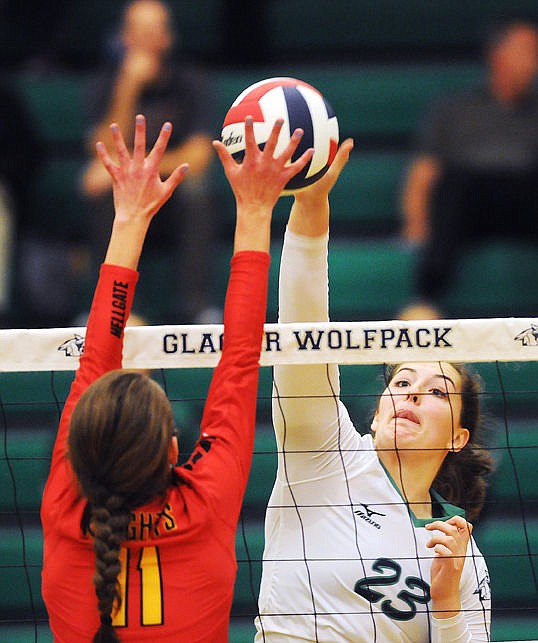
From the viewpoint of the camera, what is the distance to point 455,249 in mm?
6176

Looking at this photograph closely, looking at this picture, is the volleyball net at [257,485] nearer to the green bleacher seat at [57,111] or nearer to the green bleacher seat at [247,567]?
the green bleacher seat at [247,567]

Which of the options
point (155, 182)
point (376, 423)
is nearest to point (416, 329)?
point (376, 423)

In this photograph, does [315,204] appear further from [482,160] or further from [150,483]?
[482,160]

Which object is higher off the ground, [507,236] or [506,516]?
[507,236]

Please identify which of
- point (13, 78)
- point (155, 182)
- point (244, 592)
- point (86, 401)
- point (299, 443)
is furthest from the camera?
point (13, 78)

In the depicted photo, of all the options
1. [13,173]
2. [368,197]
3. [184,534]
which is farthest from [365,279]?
[184,534]

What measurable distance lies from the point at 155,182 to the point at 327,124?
756 mm

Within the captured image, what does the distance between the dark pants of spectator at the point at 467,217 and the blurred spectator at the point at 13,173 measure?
2.24 m

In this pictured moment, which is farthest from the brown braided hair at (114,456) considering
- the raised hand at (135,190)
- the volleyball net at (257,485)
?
the volleyball net at (257,485)

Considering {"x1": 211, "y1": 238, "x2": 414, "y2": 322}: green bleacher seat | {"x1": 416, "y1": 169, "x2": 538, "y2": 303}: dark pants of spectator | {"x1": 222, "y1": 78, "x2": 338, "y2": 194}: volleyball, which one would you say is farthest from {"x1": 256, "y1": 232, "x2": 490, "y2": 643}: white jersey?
{"x1": 211, "y1": 238, "x2": 414, "y2": 322}: green bleacher seat

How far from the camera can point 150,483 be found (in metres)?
2.14

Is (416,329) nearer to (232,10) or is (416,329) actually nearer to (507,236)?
(507,236)

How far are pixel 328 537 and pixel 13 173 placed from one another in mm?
3864

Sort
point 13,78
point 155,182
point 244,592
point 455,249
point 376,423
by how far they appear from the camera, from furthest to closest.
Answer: point 13,78, point 455,249, point 244,592, point 376,423, point 155,182
